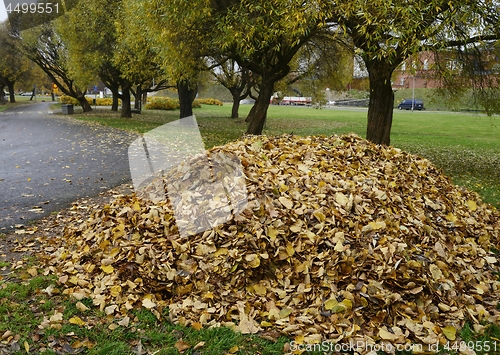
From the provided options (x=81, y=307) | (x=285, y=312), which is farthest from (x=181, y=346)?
(x=81, y=307)

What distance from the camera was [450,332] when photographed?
10.8ft

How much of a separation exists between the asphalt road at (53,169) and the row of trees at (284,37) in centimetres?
344

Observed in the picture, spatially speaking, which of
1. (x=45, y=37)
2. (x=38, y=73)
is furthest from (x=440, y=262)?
(x=38, y=73)

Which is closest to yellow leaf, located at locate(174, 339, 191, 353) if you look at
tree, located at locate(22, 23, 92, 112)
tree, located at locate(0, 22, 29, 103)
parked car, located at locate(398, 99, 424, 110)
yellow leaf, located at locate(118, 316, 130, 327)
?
yellow leaf, located at locate(118, 316, 130, 327)

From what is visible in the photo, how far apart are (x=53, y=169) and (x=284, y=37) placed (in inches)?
279

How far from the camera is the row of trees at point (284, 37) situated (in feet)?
24.8

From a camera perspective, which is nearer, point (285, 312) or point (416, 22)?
point (285, 312)

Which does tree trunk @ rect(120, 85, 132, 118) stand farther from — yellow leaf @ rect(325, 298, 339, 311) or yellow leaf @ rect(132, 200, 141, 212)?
yellow leaf @ rect(325, 298, 339, 311)

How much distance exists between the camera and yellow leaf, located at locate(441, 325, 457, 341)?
3254 millimetres

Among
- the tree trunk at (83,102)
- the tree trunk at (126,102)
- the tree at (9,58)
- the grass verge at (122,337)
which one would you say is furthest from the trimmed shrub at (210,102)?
the grass verge at (122,337)

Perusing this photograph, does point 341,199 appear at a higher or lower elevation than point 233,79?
lower

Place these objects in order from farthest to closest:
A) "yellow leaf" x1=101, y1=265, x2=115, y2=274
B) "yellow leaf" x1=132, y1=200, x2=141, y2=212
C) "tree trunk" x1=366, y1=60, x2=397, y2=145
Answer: "tree trunk" x1=366, y1=60, x2=397, y2=145 → "yellow leaf" x1=132, y1=200, x2=141, y2=212 → "yellow leaf" x1=101, y1=265, x2=115, y2=274

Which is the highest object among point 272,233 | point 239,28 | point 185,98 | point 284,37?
point 284,37

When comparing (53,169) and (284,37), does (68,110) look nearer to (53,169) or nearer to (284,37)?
(284,37)
